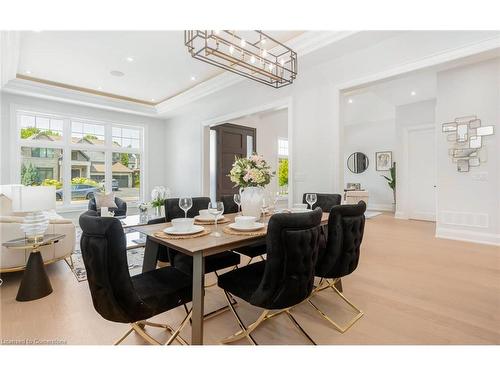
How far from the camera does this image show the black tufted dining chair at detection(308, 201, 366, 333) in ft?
6.06

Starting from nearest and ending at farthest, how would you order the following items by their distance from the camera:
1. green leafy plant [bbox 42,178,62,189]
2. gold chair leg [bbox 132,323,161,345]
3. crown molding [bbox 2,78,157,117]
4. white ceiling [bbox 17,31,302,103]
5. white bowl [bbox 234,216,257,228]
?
gold chair leg [bbox 132,323,161,345], white bowl [bbox 234,216,257,228], white ceiling [bbox 17,31,302,103], crown molding [bbox 2,78,157,117], green leafy plant [bbox 42,178,62,189]

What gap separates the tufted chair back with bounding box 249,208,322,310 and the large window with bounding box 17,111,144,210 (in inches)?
247

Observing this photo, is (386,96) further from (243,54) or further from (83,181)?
(83,181)

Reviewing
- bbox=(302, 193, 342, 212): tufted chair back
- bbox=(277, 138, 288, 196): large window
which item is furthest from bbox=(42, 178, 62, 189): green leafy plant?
bbox=(302, 193, 342, 212): tufted chair back

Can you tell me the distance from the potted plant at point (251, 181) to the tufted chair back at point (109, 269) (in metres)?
1.15

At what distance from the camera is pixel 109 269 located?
125cm

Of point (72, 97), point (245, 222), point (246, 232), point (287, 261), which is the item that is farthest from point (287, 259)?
point (72, 97)

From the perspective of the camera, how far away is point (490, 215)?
3.98m

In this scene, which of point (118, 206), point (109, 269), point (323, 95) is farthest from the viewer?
point (118, 206)

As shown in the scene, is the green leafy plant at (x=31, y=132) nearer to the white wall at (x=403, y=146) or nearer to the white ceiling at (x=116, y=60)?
the white ceiling at (x=116, y=60)

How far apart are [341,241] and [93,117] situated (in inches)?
269

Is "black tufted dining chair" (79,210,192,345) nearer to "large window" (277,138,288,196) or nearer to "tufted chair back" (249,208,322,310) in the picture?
"tufted chair back" (249,208,322,310)

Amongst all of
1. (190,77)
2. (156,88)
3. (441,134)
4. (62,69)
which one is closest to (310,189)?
(441,134)
